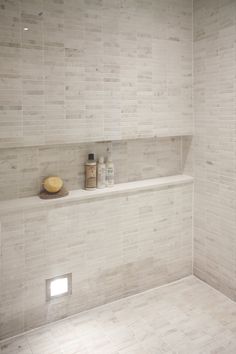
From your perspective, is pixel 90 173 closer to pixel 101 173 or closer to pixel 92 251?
pixel 101 173

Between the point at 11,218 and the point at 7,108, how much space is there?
523 mm

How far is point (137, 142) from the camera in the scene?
201cm

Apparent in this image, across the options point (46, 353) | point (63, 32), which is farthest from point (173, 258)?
point (63, 32)

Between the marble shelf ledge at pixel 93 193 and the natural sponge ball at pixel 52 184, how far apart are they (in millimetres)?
57

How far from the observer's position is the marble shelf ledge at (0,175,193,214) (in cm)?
161

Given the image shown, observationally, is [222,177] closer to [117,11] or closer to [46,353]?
[117,11]

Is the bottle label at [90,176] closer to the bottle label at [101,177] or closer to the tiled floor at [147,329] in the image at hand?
the bottle label at [101,177]

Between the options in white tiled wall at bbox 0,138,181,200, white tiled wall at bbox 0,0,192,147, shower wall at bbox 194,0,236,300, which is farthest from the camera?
shower wall at bbox 194,0,236,300

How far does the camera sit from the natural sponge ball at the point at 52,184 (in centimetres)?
170

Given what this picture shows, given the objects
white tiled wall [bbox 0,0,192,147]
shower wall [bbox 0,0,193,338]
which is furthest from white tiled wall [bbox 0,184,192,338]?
white tiled wall [bbox 0,0,192,147]

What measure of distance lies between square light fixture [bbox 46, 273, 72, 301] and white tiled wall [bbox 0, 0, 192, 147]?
72cm

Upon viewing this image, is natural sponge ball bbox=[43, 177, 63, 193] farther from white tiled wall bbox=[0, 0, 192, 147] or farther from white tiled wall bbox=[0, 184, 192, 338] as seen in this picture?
white tiled wall bbox=[0, 0, 192, 147]

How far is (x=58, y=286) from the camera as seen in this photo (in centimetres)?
175

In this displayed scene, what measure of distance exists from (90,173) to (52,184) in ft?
0.77
